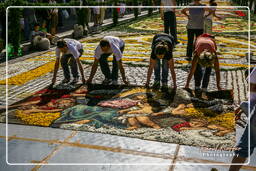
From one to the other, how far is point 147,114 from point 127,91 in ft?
4.06

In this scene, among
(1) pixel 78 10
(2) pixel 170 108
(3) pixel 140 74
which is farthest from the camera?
(1) pixel 78 10

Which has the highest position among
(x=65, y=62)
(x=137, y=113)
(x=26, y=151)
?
(x=65, y=62)

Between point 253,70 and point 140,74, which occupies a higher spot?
point 253,70

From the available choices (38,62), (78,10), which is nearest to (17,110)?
(38,62)

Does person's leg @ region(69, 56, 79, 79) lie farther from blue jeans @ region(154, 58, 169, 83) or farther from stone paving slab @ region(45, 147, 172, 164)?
stone paving slab @ region(45, 147, 172, 164)

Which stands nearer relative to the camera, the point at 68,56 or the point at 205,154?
the point at 205,154

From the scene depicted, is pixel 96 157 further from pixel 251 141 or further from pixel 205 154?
pixel 251 141

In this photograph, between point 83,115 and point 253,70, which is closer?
point 253,70

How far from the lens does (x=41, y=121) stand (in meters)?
4.94

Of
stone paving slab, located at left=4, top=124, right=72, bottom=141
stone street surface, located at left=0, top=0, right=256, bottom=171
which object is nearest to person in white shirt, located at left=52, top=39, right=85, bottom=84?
stone street surface, located at left=0, top=0, right=256, bottom=171

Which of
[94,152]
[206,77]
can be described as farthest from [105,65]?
[94,152]

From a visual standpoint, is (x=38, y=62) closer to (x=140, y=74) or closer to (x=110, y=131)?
(x=140, y=74)

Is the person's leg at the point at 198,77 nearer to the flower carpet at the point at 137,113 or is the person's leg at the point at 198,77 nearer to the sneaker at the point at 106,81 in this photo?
the flower carpet at the point at 137,113

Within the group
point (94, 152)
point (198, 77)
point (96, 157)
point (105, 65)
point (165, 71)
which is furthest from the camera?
point (105, 65)
